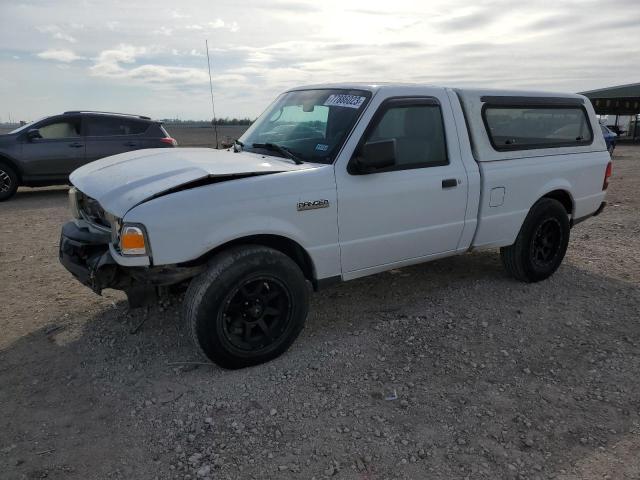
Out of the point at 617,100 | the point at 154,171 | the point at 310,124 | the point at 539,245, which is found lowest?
the point at 539,245

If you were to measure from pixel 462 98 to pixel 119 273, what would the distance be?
3075 millimetres

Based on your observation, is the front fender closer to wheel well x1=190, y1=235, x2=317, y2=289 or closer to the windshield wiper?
wheel well x1=190, y1=235, x2=317, y2=289

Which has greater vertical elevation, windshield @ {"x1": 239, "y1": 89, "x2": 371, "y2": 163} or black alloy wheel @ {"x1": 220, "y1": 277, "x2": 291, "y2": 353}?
windshield @ {"x1": 239, "y1": 89, "x2": 371, "y2": 163}

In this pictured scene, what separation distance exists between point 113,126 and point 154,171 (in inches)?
318

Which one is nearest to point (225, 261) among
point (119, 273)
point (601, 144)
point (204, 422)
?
point (119, 273)

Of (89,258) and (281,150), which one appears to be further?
(281,150)

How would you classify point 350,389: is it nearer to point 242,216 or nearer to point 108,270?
point 242,216

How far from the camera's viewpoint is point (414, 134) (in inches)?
162

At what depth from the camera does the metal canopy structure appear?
104ft

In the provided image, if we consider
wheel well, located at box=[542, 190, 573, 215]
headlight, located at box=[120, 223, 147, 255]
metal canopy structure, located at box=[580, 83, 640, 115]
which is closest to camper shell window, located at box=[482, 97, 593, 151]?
wheel well, located at box=[542, 190, 573, 215]

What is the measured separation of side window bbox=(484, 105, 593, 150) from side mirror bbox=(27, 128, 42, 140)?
8.94m

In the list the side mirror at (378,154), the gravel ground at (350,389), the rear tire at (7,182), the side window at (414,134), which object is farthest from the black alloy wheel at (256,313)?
the rear tire at (7,182)

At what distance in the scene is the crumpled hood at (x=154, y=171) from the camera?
125 inches

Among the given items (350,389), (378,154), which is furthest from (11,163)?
(350,389)
